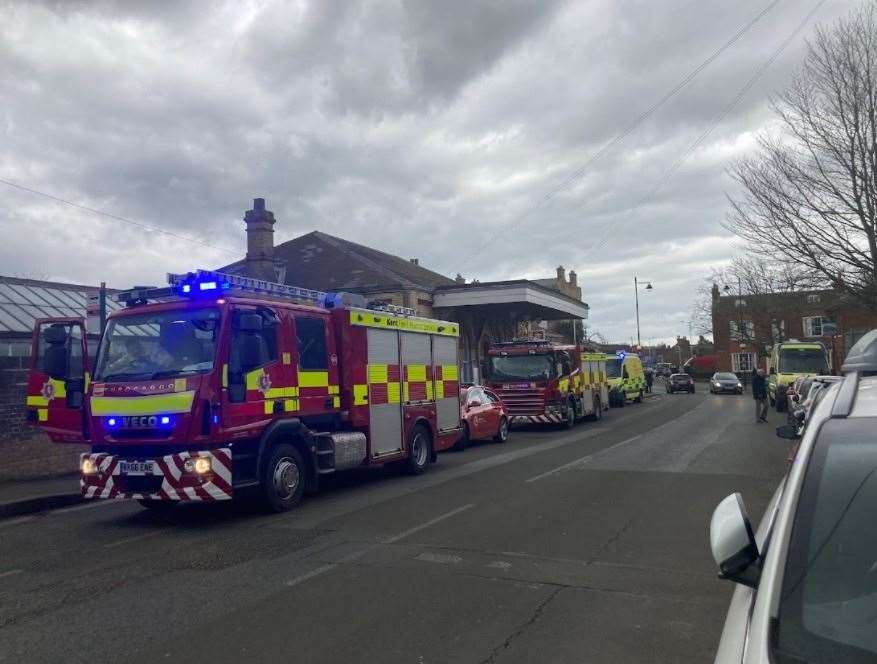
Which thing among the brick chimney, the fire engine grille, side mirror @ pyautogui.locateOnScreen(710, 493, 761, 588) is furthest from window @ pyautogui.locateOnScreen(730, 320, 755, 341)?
side mirror @ pyautogui.locateOnScreen(710, 493, 761, 588)

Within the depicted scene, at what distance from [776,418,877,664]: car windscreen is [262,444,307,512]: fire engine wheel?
298 inches

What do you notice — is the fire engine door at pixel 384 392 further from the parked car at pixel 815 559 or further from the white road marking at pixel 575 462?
the parked car at pixel 815 559

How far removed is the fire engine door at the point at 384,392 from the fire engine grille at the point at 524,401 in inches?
441

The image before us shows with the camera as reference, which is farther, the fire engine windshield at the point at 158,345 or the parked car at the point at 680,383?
the parked car at the point at 680,383

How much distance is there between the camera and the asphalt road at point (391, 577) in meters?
4.59

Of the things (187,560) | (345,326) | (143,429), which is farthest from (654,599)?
A: (345,326)

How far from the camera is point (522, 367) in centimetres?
2353

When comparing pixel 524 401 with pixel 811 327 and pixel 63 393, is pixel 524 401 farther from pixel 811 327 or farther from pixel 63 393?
pixel 811 327

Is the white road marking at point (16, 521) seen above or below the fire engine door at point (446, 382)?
below

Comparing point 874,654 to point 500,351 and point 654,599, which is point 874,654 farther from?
point 500,351

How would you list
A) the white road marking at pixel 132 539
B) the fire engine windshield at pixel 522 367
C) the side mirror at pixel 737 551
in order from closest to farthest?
the side mirror at pixel 737 551
the white road marking at pixel 132 539
the fire engine windshield at pixel 522 367

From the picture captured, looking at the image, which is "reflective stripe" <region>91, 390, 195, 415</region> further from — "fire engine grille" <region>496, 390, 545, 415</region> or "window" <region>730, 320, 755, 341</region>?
"window" <region>730, 320, 755, 341</region>

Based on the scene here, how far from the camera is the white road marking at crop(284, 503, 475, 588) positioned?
6.05 m

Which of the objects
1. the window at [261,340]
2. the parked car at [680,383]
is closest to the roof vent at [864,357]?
the window at [261,340]
